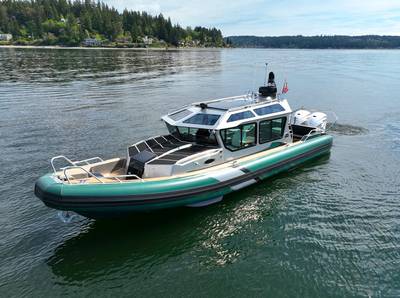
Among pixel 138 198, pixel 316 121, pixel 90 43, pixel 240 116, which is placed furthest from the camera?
pixel 90 43

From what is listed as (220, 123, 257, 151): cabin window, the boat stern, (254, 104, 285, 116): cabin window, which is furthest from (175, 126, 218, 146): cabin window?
the boat stern

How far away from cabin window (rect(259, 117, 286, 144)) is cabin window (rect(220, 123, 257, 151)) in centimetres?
39

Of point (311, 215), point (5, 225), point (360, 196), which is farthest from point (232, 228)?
Result: point (5, 225)

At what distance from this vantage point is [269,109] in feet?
42.7

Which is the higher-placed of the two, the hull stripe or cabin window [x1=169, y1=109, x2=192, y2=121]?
cabin window [x1=169, y1=109, x2=192, y2=121]

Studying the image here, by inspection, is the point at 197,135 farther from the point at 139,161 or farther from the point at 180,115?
the point at 139,161

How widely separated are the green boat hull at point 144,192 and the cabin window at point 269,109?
1.82 meters

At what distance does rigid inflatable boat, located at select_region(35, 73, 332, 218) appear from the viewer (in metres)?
8.99

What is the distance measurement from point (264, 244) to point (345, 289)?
2.27 m

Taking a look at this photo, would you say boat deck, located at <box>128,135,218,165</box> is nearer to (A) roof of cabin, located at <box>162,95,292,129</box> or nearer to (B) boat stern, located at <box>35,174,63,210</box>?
(A) roof of cabin, located at <box>162,95,292,129</box>

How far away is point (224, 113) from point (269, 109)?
2296 millimetres

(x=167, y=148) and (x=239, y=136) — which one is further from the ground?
(x=239, y=136)

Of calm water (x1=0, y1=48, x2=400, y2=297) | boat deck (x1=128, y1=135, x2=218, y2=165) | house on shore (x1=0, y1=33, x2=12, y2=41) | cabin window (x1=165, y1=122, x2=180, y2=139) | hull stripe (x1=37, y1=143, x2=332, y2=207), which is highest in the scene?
house on shore (x1=0, y1=33, x2=12, y2=41)

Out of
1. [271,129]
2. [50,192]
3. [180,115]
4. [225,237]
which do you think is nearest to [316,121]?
[271,129]
